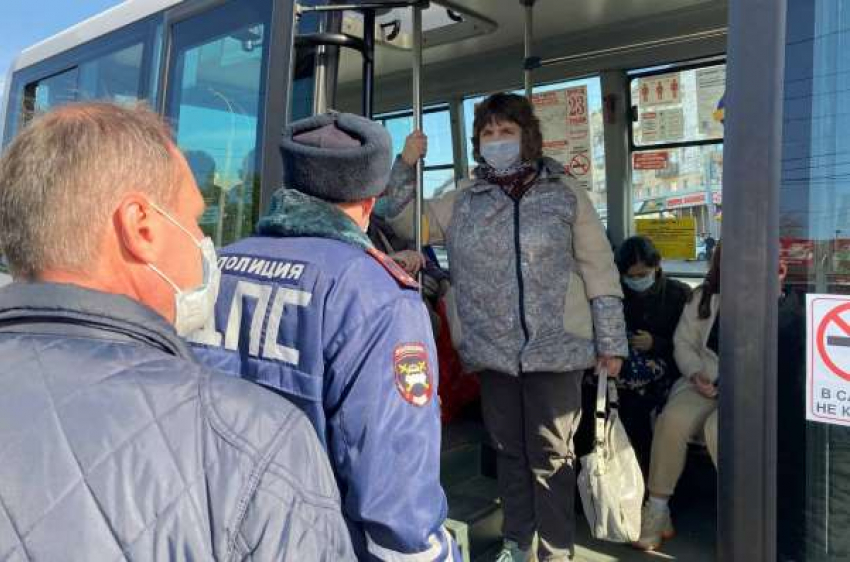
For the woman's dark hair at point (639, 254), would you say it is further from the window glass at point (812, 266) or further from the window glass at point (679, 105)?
the window glass at point (812, 266)

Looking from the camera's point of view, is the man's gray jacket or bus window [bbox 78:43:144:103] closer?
the man's gray jacket

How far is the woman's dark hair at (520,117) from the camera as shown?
2666mm

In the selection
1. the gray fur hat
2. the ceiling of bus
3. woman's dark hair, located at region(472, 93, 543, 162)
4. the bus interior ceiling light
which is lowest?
the gray fur hat

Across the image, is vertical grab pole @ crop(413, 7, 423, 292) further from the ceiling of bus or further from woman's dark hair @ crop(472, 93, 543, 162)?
the ceiling of bus

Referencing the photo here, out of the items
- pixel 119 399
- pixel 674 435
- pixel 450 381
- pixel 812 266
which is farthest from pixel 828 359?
pixel 450 381

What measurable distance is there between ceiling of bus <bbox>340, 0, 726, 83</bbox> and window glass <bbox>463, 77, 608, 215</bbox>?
12.0 inches

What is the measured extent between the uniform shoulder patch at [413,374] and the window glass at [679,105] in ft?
10.2

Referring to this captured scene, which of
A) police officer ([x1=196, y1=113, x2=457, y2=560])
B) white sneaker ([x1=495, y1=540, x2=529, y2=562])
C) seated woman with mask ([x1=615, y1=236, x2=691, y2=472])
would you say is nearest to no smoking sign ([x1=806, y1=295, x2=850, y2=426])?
police officer ([x1=196, y1=113, x2=457, y2=560])

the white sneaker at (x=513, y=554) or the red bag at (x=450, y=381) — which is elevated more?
the red bag at (x=450, y=381)

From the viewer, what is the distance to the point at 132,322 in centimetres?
84

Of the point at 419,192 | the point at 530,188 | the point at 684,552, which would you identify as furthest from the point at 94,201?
the point at 684,552

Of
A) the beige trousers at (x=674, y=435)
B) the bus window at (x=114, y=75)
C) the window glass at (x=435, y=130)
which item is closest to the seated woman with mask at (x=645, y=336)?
the beige trousers at (x=674, y=435)

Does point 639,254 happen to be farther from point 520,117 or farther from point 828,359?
point 828,359

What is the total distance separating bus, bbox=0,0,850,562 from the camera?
57.3 inches
